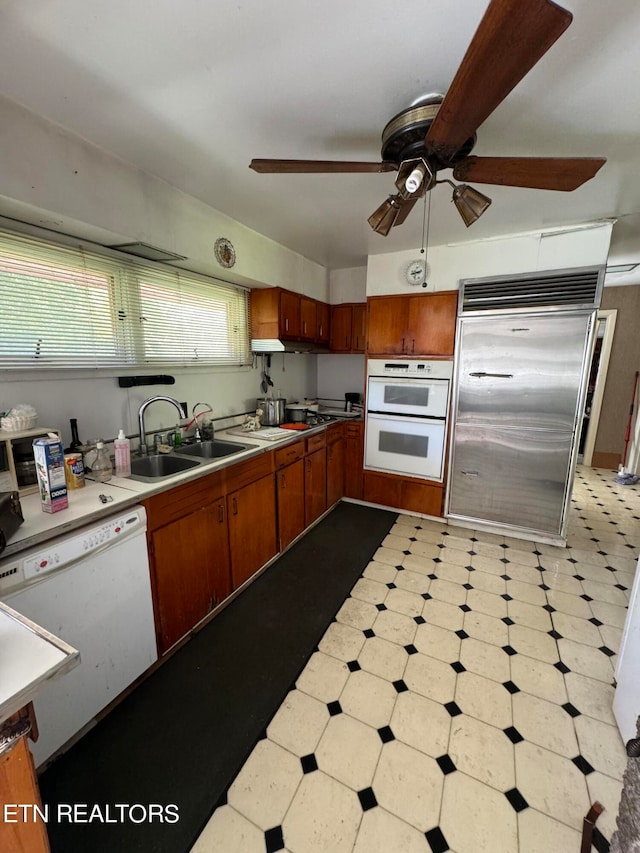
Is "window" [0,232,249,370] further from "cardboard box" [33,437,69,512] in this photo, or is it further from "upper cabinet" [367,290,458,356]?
"upper cabinet" [367,290,458,356]

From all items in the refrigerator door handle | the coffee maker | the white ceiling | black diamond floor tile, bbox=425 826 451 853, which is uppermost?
the white ceiling

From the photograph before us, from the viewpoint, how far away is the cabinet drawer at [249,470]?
213 cm

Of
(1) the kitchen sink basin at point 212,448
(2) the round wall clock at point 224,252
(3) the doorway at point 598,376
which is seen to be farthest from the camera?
(3) the doorway at point 598,376

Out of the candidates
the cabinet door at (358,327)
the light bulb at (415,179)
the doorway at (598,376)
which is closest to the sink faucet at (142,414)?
the light bulb at (415,179)

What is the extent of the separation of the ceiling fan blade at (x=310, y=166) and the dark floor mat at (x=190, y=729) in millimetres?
2232

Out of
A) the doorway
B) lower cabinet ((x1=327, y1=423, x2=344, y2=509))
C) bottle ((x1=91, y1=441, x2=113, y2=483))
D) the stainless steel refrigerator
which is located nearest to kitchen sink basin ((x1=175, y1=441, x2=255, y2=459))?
bottle ((x1=91, y1=441, x2=113, y2=483))

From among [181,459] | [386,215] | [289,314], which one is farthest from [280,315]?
[386,215]

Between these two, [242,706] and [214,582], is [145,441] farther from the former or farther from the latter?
[242,706]

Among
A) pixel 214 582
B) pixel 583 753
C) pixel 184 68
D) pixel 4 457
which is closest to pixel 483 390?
pixel 583 753

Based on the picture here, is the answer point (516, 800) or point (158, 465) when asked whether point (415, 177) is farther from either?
point (516, 800)

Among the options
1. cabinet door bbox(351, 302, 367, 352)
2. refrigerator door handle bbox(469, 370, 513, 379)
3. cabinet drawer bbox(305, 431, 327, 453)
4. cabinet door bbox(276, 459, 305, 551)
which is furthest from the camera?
cabinet door bbox(351, 302, 367, 352)

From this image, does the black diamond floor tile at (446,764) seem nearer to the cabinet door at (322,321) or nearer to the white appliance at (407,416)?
the white appliance at (407,416)

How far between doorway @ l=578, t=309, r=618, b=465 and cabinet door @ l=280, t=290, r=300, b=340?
4010 millimetres

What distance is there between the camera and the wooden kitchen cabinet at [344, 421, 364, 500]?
3598 mm
